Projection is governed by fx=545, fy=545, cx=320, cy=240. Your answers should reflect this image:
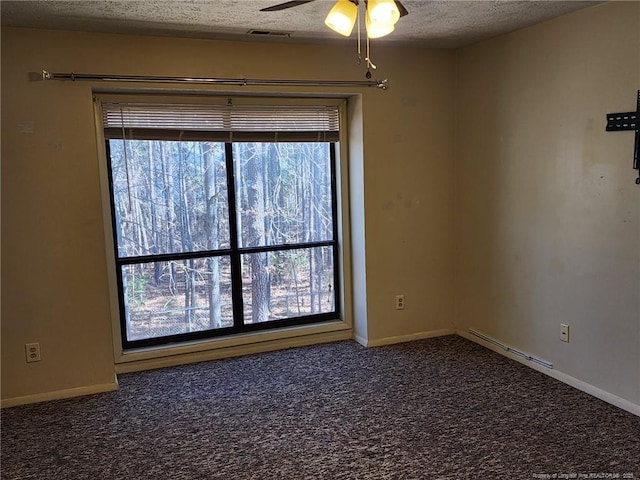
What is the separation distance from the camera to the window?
385cm

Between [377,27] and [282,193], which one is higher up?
[377,27]

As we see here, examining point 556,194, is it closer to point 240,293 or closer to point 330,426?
point 330,426

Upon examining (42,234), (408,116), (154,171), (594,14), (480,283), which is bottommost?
(480,283)

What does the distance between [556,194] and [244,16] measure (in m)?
2.18

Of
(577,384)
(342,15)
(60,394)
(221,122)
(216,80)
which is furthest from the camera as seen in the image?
(221,122)

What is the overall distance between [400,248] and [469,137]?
3.30 feet

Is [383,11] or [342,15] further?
[342,15]

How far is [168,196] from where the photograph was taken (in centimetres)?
396

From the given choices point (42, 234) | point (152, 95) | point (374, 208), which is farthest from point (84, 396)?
point (374, 208)

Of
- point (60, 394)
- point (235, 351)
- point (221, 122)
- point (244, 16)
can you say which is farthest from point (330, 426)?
point (244, 16)

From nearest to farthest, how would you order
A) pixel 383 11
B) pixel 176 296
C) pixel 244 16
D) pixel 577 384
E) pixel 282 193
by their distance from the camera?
pixel 383 11
pixel 244 16
pixel 577 384
pixel 176 296
pixel 282 193

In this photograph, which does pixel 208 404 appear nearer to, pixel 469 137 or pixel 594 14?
pixel 469 137

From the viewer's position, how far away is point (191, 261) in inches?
161

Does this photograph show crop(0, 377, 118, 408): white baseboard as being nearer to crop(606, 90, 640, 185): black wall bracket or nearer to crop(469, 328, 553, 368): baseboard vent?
crop(469, 328, 553, 368): baseboard vent
